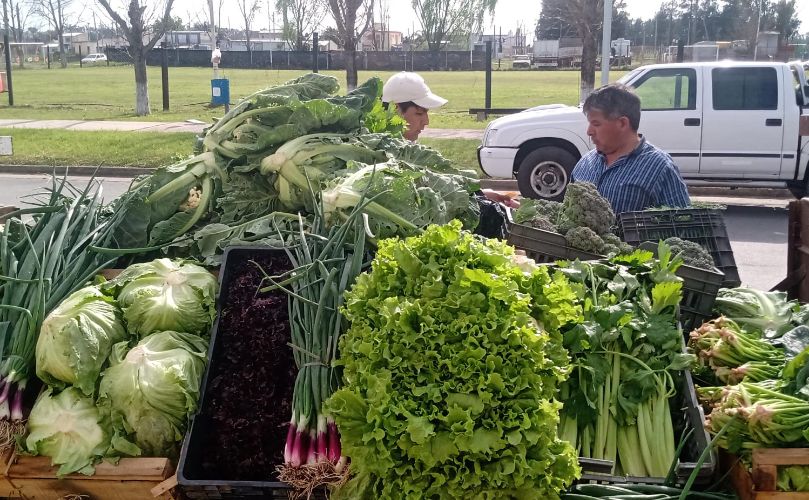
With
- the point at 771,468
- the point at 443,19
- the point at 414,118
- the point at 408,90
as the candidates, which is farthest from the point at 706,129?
the point at 443,19

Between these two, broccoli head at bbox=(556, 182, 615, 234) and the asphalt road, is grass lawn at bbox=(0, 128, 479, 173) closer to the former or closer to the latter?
the asphalt road

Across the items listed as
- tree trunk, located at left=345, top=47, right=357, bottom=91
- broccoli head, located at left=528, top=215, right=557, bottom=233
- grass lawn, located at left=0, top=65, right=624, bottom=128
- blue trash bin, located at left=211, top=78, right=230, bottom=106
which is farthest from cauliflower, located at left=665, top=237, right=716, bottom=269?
grass lawn, located at left=0, top=65, right=624, bottom=128

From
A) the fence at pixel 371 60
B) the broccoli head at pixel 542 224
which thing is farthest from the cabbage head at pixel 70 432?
the fence at pixel 371 60

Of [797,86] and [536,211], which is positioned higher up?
[797,86]

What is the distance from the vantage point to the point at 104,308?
286cm

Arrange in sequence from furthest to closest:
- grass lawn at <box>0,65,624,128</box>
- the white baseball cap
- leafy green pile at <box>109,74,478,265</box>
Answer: grass lawn at <box>0,65,624,128</box> < the white baseball cap < leafy green pile at <box>109,74,478,265</box>

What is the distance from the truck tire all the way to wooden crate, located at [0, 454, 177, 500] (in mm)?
9260

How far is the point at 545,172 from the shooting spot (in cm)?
1136

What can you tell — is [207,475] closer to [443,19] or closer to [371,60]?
[371,60]

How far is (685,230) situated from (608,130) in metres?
1.29

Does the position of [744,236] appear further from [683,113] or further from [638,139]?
[638,139]

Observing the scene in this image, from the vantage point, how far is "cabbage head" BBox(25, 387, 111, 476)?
252 cm

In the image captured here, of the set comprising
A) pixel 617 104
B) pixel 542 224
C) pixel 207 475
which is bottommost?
pixel 207 475

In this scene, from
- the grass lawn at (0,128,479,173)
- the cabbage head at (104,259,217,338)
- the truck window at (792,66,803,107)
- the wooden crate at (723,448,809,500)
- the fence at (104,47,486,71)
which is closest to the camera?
the wooden crate at (723,448,809,500)
